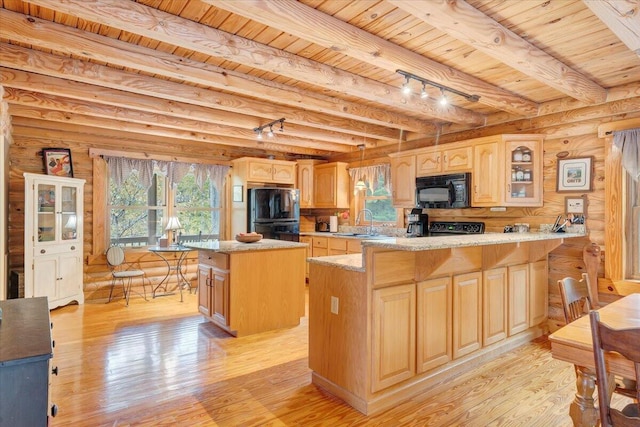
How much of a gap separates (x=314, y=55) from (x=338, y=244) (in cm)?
342

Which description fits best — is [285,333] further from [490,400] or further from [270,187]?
[270,187]

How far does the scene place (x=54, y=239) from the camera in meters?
4.70

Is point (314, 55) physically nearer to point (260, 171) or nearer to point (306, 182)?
point (260, 171)

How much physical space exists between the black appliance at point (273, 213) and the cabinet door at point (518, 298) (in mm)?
3466

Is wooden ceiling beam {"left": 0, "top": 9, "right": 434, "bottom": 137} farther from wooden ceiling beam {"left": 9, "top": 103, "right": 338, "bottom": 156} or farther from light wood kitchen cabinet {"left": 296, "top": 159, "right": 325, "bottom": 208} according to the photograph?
light wood kitchen cabinet {"left": 296, "top": 159, "right": 325, "bottom": 208}

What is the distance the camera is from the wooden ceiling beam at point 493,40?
6.42 feet

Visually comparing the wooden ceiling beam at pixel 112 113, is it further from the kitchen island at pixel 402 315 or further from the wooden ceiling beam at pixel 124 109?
the kitchen island at pixel 402 315

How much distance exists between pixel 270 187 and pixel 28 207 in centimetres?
321

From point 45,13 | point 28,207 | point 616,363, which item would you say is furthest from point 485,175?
point 28,207

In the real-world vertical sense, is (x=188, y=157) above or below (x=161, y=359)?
above

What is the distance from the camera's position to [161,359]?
321 cm

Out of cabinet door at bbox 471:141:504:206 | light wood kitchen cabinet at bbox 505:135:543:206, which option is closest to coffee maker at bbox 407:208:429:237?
cabinet door at bbox 471:141:504:206

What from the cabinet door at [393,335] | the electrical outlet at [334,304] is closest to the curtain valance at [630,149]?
the cabinet door at [393,335]

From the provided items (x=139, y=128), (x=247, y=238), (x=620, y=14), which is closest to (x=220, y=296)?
(x=247, y=238)
